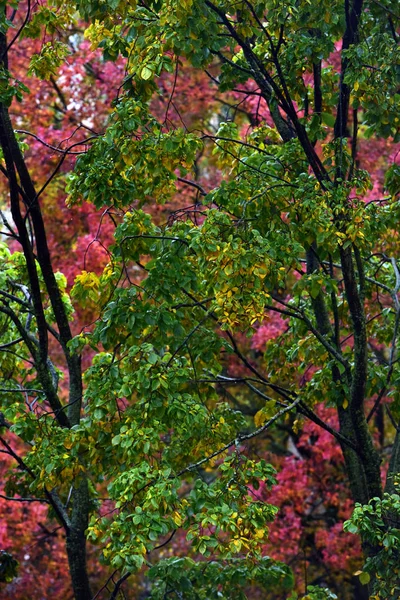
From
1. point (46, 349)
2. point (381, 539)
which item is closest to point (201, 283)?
point (46, 349)

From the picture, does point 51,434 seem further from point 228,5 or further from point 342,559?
point 342,559

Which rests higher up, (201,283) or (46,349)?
(46,349)

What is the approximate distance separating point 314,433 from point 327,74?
27.0 feet

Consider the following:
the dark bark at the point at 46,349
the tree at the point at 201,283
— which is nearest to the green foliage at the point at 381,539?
the tree at the point at 201,283

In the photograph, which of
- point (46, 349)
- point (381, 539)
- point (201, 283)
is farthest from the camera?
point (46, 349)

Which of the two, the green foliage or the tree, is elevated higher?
the tree

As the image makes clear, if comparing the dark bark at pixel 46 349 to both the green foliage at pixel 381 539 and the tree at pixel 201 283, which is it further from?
the green foliage at pixel 381 539

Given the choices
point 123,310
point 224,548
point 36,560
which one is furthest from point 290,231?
point 36,560

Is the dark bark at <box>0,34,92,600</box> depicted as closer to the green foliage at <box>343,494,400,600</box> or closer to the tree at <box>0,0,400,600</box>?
the tree at <box>0,0,400,600</box>

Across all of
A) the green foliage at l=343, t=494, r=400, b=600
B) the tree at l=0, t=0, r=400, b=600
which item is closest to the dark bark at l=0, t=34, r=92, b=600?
the tree at l=0, t=0, r=400, b=600

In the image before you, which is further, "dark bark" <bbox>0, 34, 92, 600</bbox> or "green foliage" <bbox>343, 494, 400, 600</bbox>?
"dark bark" <bbox>0, 34, 92, 600</bbox>

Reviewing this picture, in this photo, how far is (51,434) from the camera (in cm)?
770

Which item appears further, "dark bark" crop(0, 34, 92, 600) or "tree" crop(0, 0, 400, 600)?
"dark bark" crop(0, 34, 92, 600)

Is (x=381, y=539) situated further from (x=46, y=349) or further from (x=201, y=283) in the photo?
(x=46, y=349)
